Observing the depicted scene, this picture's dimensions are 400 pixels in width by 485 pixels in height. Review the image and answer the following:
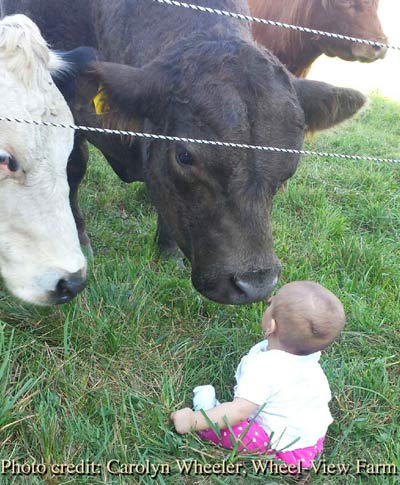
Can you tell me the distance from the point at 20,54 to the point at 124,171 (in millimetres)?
1598

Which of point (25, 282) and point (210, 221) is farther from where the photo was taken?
point (210, 221)

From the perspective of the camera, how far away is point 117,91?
2.76 metres

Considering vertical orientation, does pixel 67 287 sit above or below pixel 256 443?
above

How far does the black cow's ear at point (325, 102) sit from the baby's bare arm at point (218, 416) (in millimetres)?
1574

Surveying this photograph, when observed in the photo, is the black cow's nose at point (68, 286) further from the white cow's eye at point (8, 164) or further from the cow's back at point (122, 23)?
the cow's back at point (122, 23)

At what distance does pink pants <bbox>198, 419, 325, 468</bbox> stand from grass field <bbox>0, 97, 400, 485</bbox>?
5 cm

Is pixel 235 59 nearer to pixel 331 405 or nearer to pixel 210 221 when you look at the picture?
pixel 210 221

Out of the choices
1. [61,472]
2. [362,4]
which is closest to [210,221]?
[61,472]

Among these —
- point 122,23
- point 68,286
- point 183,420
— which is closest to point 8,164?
point 68,286

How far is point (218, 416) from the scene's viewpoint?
224 centimetres

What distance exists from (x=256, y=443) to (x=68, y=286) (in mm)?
974

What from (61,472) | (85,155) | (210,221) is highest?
(210,221)

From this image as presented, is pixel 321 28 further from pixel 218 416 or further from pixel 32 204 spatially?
pixel 218 416

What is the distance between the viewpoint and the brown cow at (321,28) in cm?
586
